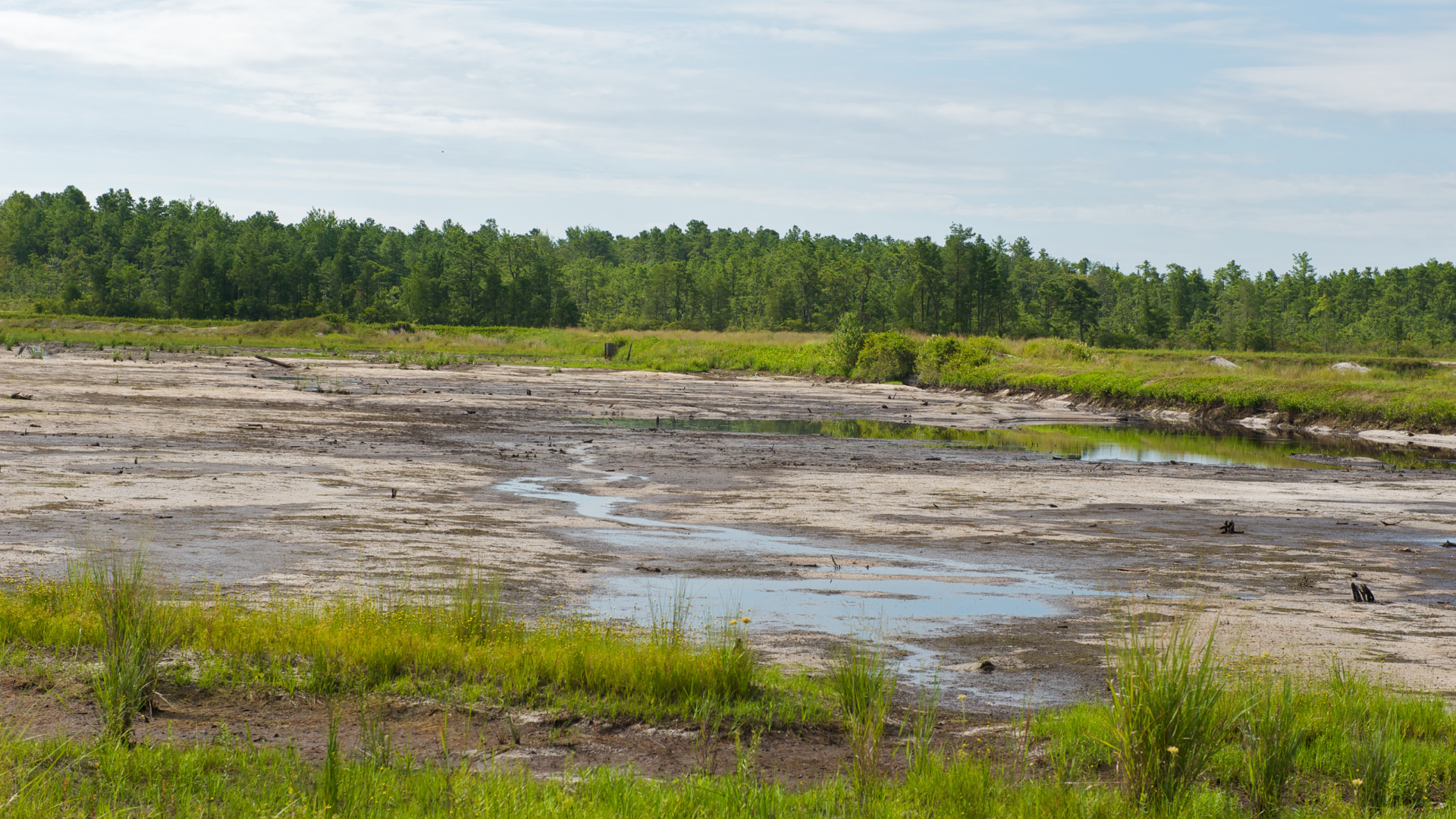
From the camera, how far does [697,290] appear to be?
546 ft

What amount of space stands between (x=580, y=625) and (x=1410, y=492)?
19605 mm

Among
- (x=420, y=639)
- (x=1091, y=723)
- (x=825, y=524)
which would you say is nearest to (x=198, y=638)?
(x=420, y=639)

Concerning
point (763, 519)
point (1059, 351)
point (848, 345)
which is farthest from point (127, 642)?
point (848, 345)

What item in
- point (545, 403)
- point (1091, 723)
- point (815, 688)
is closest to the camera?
point (1091, 723)

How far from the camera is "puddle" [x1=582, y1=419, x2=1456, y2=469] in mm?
29422

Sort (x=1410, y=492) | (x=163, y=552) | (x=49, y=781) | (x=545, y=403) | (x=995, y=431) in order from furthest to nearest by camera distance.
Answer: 1. (x=545, y=403)
2. (x=995, y=431)
3. (x=1410, y=492)
4. (x=163, y=552)
5. (x=49, y=781)

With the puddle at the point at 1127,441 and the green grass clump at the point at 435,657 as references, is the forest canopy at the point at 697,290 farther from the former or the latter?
the green grass clump at the point at 435,657

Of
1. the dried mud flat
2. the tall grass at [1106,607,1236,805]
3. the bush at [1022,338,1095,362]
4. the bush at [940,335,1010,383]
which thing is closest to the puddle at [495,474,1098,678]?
the dried mud flat

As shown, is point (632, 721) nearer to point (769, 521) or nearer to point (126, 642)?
point (126, 642)

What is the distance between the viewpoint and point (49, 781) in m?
5.48

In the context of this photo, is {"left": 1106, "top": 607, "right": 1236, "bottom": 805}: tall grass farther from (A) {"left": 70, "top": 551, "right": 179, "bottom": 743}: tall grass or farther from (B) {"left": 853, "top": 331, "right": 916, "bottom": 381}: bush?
(B) {"left": 853, "top": 331, "right": 916, "bottom": 381}: bush

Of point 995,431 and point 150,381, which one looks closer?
point 995,431

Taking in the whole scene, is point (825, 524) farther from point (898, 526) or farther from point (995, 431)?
point (995, 431)

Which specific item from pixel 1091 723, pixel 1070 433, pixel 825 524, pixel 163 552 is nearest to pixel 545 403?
pixel 1070 433
